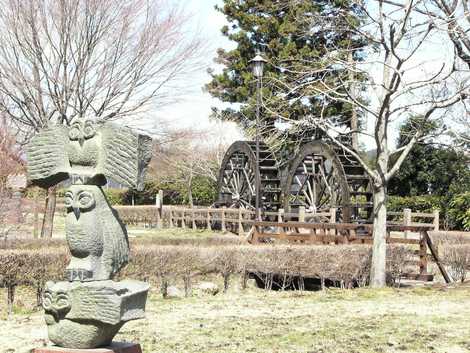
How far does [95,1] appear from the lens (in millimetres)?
14312

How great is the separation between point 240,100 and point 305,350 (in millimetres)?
22166

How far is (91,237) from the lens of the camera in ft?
18.7

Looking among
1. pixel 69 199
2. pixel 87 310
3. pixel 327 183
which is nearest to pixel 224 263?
pixel 69 199

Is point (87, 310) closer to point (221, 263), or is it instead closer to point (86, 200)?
point (86, 200)

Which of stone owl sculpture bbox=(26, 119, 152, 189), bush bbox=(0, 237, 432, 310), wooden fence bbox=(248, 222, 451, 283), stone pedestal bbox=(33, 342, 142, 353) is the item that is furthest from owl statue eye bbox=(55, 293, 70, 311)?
wooden fence bbox=(248, 222, 451, 283)

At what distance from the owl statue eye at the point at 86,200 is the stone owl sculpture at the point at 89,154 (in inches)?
5.5

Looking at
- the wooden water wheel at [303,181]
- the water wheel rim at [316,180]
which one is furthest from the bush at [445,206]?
the water wheel rim at [316,180]

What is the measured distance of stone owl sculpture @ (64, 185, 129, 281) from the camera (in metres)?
5.68

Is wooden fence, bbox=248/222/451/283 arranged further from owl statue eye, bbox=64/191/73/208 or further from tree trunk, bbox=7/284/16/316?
owl statue eye, bbox=64/191/73/208

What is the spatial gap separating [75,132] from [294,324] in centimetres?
428

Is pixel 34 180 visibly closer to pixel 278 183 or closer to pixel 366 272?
pixel 366 272

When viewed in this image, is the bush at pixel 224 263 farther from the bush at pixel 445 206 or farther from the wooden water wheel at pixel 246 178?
the bush at pixel 445 206

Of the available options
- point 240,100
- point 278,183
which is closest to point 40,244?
point 278,183

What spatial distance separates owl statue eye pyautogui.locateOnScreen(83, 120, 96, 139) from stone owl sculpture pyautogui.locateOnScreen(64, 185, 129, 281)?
425mm
